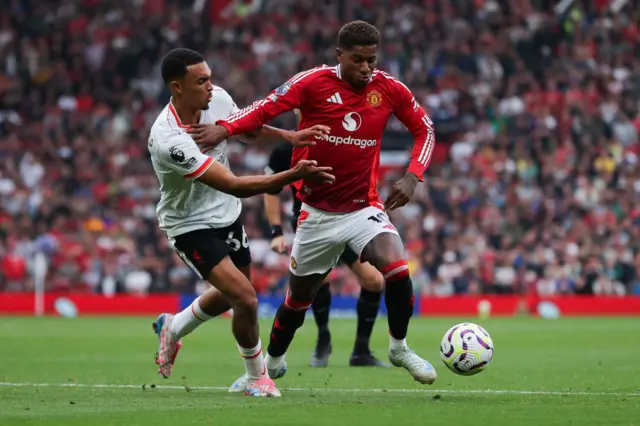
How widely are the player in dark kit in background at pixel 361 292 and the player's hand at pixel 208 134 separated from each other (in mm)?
3316

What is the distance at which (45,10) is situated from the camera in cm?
3100

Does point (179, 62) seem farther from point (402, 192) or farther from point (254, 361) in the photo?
point (254, 361)

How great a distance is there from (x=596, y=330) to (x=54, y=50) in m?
16.5

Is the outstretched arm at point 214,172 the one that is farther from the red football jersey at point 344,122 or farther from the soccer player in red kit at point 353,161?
the red football jersey at point 344,122

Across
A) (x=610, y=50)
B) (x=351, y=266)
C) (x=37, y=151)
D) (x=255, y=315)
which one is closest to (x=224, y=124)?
(x=255, y=315)

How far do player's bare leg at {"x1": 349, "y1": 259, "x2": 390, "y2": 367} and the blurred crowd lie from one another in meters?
12.6

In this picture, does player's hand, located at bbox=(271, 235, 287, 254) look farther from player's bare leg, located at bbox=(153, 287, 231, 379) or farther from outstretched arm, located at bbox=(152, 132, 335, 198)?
outstretched arm, located at bbox=(152, 132, 335, 198)

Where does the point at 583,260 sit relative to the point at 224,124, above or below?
below

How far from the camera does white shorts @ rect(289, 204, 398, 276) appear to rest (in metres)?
9.07

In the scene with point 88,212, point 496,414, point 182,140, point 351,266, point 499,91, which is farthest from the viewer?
point 499,91

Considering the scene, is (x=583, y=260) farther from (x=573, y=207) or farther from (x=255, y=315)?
(x=255, y=315)

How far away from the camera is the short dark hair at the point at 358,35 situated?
→ 8789 millimetres

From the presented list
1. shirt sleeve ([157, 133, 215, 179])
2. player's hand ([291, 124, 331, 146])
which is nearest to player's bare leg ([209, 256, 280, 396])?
shirt sleeve ([157, 133, 215, 179])

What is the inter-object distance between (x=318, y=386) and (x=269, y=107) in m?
2.36
